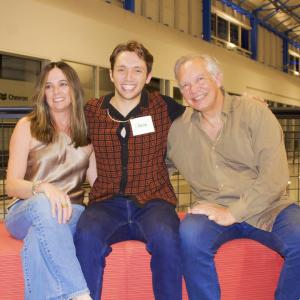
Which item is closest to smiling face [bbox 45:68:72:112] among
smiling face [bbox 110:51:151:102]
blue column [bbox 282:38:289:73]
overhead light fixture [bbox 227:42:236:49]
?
smiling face [bbox 110:51:151:102]

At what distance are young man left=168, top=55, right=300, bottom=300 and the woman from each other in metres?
0.54

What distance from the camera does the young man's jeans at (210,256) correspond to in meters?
1.98

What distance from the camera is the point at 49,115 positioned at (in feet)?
7.91

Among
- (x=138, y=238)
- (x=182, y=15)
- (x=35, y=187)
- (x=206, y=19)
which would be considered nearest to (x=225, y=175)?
(x=138, y=238)

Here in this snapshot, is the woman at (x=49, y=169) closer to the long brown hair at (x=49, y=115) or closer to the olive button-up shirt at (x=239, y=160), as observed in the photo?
the long brown hair at (x=49, y=115)

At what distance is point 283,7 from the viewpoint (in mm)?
18281

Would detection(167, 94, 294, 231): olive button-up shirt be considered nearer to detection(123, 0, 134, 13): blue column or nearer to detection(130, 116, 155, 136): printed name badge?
detection(130, 116, 155, 136): printed name badge

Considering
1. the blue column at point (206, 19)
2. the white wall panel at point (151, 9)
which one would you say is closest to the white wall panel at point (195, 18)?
the blue column at point (206, 19)

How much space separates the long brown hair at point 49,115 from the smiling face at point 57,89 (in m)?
0.02

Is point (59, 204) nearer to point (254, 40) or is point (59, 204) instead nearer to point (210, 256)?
point (210, 256)

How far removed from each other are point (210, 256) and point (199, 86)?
0.90 meters

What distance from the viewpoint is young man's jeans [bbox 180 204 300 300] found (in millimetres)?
1977

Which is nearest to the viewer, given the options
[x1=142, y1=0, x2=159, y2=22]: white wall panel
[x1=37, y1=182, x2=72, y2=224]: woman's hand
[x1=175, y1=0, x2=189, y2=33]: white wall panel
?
[x1=37, y1=182, x2=72, y2=224]: woman's hand

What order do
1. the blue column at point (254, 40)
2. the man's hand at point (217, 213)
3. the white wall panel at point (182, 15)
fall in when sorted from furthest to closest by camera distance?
the blue column at point (254, 40) < the white wall panel at point (182, 15) < the man's hand at point (217, 213)
